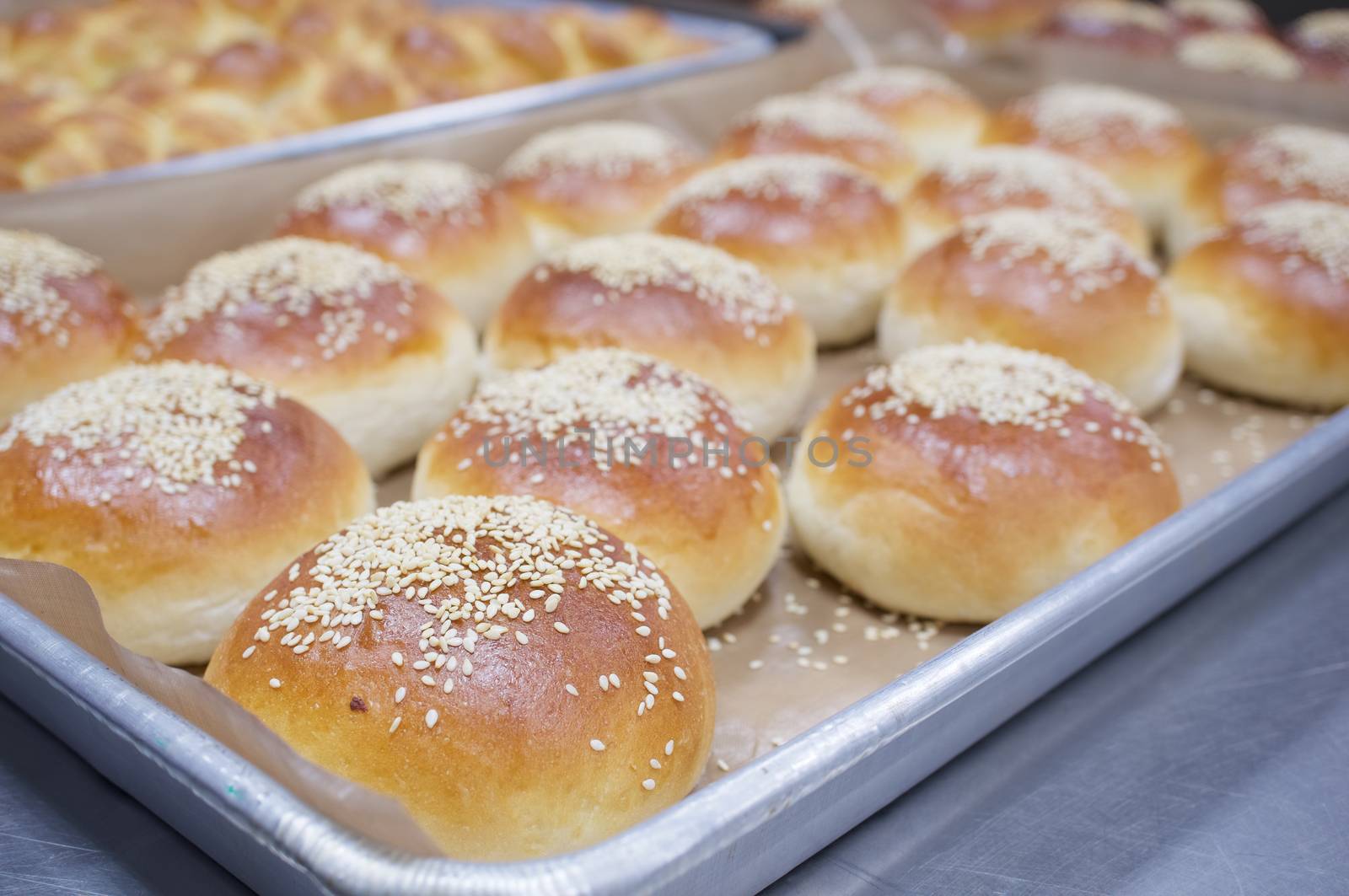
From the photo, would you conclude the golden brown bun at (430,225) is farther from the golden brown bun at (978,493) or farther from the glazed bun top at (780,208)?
the golden brown bun at (978,493)

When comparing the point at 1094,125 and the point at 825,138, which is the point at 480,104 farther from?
the point at 1094,125

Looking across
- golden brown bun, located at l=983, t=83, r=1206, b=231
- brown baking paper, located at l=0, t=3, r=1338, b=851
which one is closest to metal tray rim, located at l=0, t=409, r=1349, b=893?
brown baking paper, located at l=0, t=3, r=1338, b=851

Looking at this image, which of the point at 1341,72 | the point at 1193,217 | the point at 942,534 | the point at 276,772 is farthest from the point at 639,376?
the point at 1341,72

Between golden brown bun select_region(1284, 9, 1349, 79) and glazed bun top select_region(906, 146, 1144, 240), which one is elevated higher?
golden brown bun select_region(1284, 9, 1349, 79)

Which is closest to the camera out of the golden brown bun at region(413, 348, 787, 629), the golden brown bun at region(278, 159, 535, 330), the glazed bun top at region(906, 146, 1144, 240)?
the golden brown bun at region(413, 348, 787, 629)

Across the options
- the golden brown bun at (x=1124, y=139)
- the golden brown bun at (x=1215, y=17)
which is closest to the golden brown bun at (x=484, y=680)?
the golden brown bun at (x=1124, y=139)

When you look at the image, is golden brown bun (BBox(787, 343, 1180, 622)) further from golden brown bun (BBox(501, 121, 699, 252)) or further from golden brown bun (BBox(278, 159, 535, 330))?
golden brown bun (BBox(501, 121, 699, 252))
